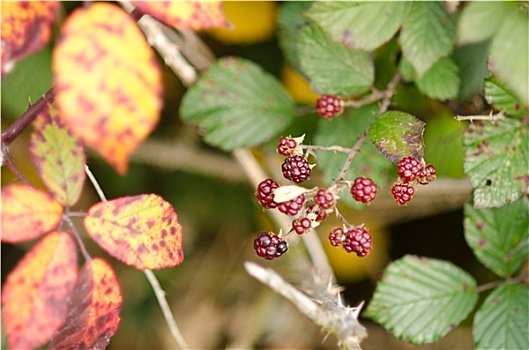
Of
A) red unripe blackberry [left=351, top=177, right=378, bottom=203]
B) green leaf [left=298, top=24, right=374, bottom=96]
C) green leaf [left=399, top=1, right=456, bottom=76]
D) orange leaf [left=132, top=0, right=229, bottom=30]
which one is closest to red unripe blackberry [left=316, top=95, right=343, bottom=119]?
green leaf [left=298, top=24, right=374, bottom=96]

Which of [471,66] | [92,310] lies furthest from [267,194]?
[471,66]

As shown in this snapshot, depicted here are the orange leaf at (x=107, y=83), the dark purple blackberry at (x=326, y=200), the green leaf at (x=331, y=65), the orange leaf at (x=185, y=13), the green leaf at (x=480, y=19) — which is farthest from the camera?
the green leaf at (x=331, y=65)

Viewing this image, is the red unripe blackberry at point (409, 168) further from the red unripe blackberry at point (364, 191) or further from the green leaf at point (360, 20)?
the green leaf at point (360, 20)

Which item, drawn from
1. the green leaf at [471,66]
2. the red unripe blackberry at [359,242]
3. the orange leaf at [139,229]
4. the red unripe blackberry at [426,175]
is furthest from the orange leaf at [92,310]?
the green leaf at [471,66]

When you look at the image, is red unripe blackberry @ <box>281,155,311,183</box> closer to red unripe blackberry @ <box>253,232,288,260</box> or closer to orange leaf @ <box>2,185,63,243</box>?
red unripe blackberry @ <box>253,232,288,260</box>

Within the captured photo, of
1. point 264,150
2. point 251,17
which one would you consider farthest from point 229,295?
point 251,17
